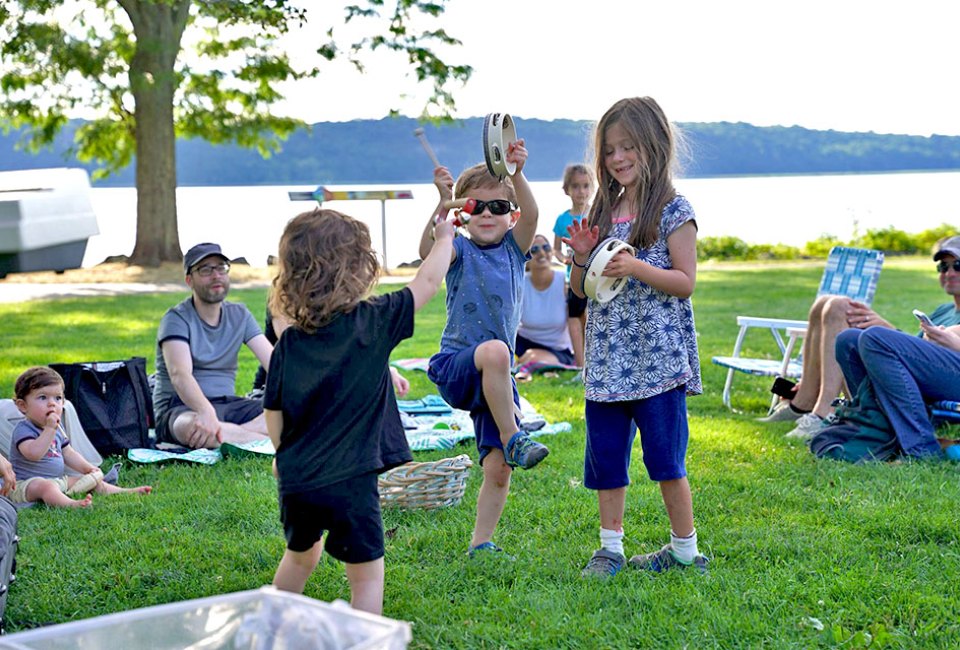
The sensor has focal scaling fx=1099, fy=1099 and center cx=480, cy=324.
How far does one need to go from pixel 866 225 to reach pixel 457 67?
10.5m

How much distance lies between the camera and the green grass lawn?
337 cm

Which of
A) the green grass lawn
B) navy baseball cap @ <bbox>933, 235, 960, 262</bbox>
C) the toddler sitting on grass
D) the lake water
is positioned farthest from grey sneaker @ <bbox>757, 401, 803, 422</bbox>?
the lake water

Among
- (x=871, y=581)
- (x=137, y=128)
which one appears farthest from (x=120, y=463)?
(x=137, y=128)

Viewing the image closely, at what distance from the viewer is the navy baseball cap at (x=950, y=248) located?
18.6 ft

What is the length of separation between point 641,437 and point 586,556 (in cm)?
62

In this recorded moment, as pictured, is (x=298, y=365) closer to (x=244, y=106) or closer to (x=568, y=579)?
(x=568, y=579)

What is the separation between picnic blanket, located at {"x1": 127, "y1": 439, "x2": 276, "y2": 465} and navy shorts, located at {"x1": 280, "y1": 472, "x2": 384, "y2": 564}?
2.87m

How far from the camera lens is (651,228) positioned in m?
3.69

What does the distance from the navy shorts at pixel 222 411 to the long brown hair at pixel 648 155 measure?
10.8ft

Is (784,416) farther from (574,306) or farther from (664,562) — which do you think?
(664,562)

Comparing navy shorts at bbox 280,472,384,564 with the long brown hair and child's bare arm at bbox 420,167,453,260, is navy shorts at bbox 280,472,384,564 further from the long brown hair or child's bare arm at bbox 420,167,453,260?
the long brown hair

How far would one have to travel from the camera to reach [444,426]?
21.8ft

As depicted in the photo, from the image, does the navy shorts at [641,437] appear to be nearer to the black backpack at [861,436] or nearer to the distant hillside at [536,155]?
the black backpack at [861,436]

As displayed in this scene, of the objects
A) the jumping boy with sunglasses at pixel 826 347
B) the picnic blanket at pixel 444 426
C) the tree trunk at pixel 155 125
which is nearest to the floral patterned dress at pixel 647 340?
the picnic blanket at pixel 444 426
